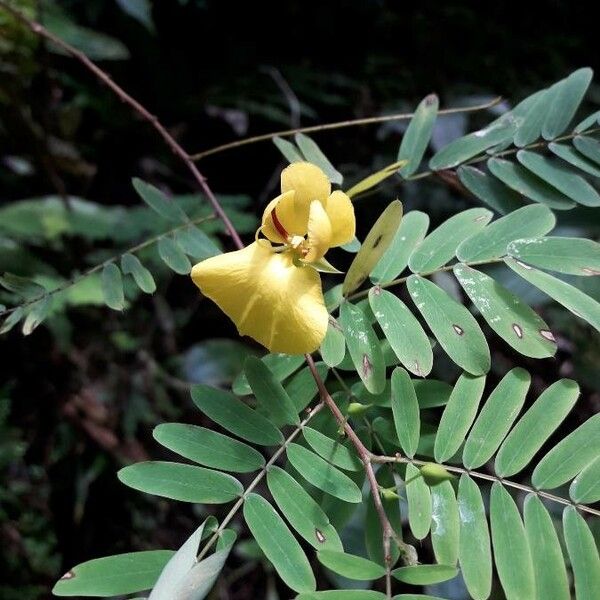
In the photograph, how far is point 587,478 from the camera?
594 millimetres

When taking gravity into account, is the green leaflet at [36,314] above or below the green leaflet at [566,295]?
below

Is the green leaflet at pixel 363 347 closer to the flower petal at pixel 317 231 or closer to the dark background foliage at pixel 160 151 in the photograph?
the flower petal at pixel 317 231

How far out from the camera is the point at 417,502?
23.7 inches

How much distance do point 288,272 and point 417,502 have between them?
256 millimetres

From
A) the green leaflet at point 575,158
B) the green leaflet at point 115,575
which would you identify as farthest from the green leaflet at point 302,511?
the green leaflet at point 575,158

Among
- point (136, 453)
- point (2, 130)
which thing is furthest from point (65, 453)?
point (2, 130)

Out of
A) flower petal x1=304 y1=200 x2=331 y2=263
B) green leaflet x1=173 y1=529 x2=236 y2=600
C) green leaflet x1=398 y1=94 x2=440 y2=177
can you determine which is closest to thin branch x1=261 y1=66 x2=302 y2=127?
green leaflet x1=398 y1=94 x2=440 y2=177

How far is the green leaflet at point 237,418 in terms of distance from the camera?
2.18ft

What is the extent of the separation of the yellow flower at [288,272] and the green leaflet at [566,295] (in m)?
0.20

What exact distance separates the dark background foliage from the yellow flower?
83 cm

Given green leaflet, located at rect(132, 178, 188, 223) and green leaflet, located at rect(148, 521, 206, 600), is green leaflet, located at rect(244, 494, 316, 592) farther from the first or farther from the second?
green leaflet, located at rect(132, 178, 188, 223)

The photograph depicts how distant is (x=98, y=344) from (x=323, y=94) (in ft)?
3.39

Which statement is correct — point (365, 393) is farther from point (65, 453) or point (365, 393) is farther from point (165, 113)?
point (165, 113)

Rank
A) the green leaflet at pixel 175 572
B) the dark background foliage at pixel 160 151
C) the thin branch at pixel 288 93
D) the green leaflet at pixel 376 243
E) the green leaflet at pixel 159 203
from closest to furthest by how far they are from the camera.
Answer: the green leaflet at pixel 175 572
the green leaflet at pixel 376 243
the green leaflet at pixel 159 203
the dark background foliage at pixel 160 151
the thin branch at pixel 288 93
